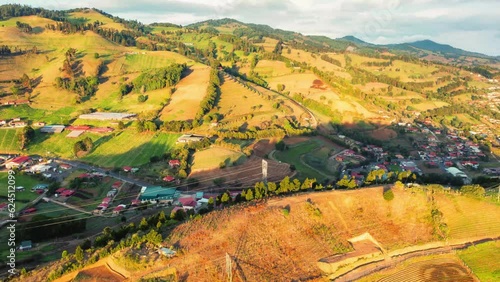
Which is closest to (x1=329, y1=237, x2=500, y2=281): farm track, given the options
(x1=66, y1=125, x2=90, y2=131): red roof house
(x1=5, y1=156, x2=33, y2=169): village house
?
(x1=5, y1=156, x2=33, y2=169): village house

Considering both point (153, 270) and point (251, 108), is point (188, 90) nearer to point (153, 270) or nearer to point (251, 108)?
point (251, 108)

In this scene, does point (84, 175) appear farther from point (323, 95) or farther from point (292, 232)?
point (323, 95)

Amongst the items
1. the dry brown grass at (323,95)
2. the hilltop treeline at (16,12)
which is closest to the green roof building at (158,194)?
the dry brown grass at (323,95)

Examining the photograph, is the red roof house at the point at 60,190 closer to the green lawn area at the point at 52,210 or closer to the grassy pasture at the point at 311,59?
the green lawn area at the point at 52,210

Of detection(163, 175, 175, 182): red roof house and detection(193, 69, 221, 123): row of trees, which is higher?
detection(193, 69, 221, 123): row of trees

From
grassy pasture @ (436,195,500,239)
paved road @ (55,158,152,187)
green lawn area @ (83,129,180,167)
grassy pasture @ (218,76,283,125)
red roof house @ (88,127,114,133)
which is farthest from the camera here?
grassy pasture @ (218,76,283,125)

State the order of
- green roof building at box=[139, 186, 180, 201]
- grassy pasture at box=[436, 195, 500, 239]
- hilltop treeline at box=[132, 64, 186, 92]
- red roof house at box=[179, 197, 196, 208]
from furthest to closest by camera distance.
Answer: hilltop treeline at box=[132, 64, 186, 92] < green roof building at box=[139, 186, 180, 201] < red roof house at box=[179, 197, 196, 208] < grassy pasture at box=[436, 195, 500, 239]

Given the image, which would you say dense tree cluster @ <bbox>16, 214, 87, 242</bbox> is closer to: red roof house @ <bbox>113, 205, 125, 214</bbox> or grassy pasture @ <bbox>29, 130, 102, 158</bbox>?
red roof house @ <bbox>113, 205, 125, 214</bbox>
